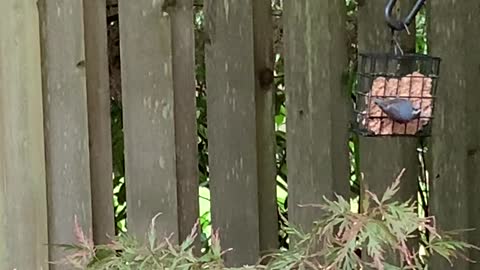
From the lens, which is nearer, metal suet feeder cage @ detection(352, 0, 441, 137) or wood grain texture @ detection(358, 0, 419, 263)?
metal suet feeder cage @ detection(352, 0, 441, 137)

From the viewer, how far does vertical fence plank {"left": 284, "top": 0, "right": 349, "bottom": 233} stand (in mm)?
2283

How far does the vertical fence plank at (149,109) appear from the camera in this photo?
93.7 inches

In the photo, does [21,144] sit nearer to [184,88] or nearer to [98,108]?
[98,108]

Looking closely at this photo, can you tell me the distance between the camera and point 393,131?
1.94m

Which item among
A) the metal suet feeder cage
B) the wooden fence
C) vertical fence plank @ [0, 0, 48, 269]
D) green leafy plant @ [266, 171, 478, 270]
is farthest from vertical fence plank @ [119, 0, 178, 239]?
green leafy plant @ [266, 171, 478, 270]

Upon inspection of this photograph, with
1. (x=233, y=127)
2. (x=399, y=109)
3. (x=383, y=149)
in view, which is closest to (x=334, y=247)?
(x=399, y=109)

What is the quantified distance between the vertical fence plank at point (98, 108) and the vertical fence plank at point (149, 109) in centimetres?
6

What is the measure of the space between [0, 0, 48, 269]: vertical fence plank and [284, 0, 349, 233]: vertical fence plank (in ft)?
1.89

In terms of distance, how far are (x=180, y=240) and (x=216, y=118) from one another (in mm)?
283

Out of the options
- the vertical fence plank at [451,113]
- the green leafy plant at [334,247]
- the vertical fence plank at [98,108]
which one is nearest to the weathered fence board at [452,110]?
the vertical fence plank at [451,113]

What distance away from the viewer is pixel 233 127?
236 centimetres

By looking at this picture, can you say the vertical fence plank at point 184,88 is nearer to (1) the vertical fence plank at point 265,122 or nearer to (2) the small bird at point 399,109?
(1) the vertical fence plank at point 265,122

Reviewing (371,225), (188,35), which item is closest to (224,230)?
(188,35)

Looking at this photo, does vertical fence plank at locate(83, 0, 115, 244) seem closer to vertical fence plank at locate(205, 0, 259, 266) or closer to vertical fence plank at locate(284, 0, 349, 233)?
vertical fence plank at locate(205, 0, 259, 266)
